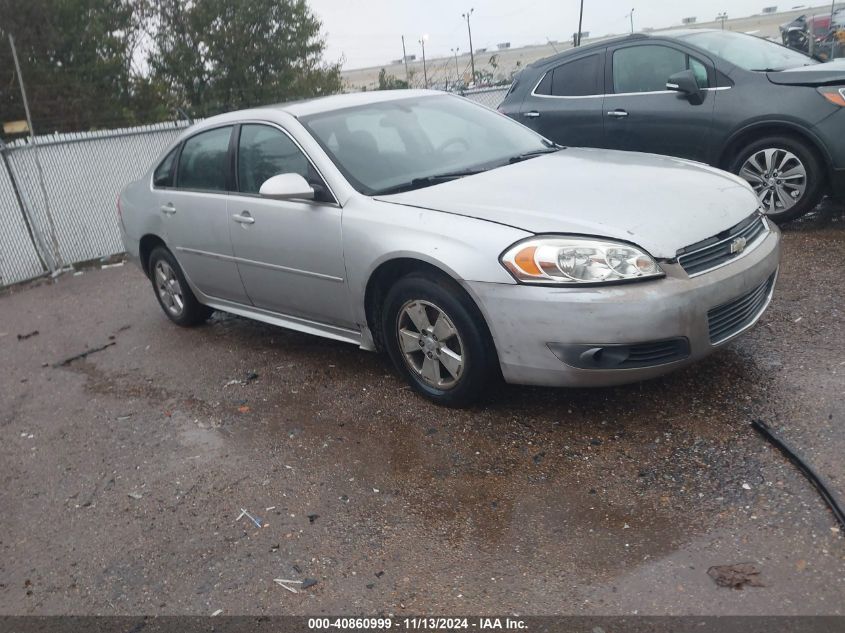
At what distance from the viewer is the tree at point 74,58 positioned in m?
16.0

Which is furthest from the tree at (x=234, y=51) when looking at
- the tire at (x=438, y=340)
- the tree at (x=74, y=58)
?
the tire at (x=438, y=340)

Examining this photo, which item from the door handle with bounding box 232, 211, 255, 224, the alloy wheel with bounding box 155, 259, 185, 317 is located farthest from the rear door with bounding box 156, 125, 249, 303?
the alloy wheel with bounding box 155, 259, 185, 317

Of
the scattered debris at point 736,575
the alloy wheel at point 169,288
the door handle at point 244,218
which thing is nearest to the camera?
the scattered debris at point 736,575

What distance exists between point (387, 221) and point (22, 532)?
2304 millimetres

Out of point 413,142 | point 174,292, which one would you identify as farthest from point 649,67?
point 174,292

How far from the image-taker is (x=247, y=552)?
338 centimetres

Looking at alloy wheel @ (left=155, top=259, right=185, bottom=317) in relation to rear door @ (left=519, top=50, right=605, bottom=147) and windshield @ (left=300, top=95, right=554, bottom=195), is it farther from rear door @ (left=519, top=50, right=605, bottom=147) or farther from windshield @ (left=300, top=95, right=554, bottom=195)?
rear door @ (left=519, top=50, right=605, bottom=147)

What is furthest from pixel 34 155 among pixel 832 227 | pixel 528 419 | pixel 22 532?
pixel 832 227

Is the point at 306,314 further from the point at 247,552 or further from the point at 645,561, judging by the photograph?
the point at 645,561

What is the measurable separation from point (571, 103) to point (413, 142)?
345 cm

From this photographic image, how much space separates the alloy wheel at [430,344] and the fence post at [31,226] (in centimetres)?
734

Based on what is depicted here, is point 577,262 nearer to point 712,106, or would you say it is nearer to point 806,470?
point 806,470

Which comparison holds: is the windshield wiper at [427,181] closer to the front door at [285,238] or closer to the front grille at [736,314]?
the front door at [285,238]

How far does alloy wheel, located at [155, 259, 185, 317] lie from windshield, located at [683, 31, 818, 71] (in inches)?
194
